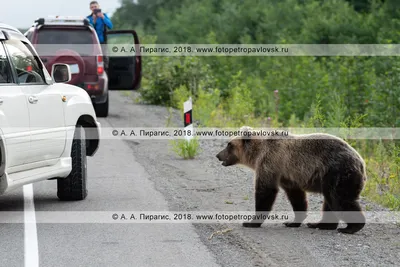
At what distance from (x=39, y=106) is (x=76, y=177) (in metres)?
1.24

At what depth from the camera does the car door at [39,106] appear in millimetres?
9461

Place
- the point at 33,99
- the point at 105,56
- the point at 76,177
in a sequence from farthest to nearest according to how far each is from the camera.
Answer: the point at 105,56, the point at 76,177, the point at 33,99

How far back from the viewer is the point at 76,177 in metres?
10.4

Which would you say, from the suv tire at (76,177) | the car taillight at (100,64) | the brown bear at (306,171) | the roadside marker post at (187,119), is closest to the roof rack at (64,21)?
the car taillight at (100,64)

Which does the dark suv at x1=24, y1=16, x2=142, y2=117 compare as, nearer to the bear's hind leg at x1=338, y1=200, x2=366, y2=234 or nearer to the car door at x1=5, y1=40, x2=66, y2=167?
the car door at x1=5, y1=40, x2=66, y2=167

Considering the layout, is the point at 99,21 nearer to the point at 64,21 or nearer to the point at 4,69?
the point at 64,21

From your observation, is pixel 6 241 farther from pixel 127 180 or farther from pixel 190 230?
pixel 127 180

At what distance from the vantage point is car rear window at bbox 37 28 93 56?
1931cm

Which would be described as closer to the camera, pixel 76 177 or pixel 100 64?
pixel 76 177

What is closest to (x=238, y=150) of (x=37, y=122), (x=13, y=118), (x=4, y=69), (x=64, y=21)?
(x=37, y=122)

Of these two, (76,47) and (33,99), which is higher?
(33,99)

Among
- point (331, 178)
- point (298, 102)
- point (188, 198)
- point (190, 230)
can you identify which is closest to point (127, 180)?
point (188, 198)

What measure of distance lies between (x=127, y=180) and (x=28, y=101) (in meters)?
3.25

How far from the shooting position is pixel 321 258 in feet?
24.3
